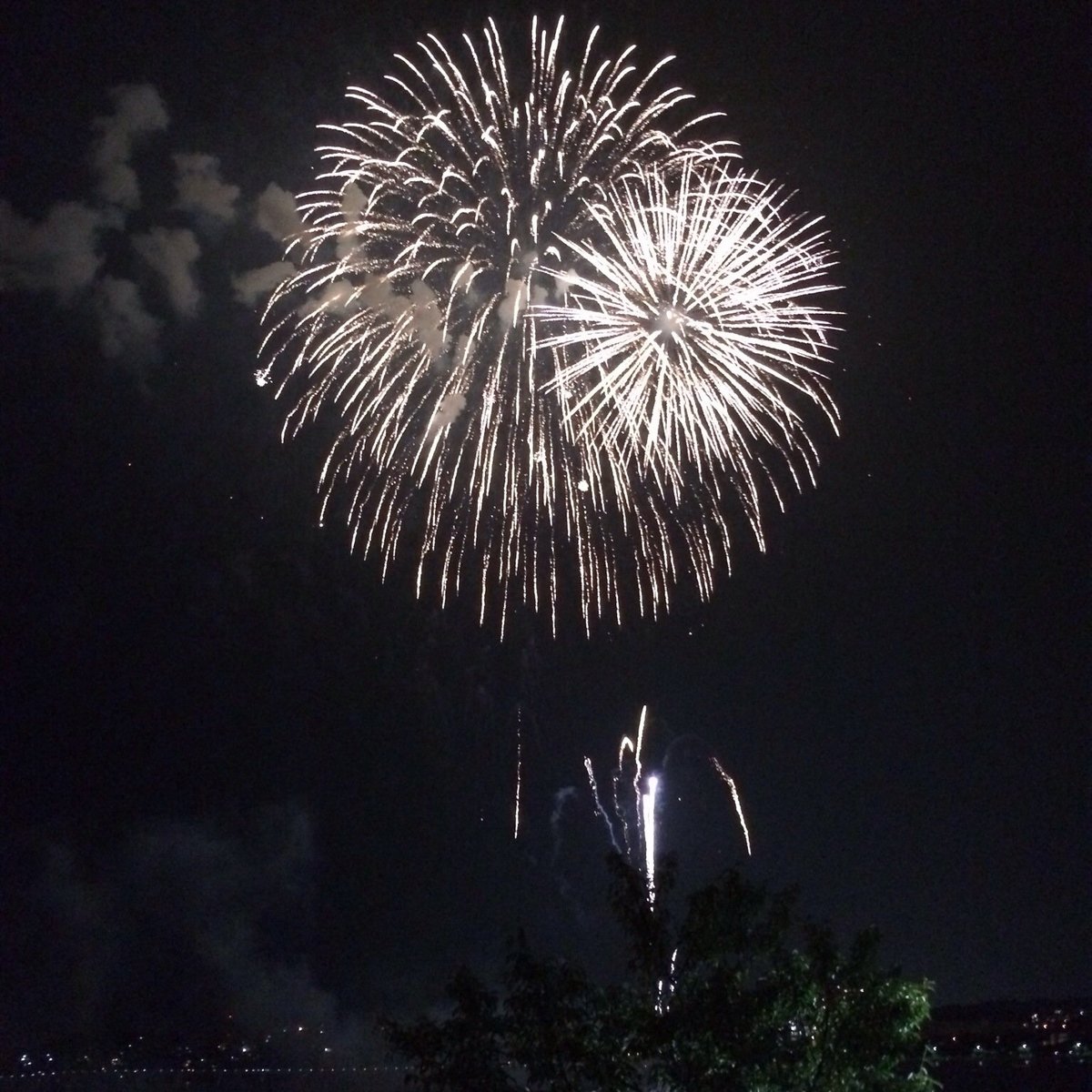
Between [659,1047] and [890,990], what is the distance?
2.39m

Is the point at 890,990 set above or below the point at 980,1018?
above

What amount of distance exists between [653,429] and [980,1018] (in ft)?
523

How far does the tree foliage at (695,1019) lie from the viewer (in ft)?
41.4

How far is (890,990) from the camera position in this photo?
13.2 metres

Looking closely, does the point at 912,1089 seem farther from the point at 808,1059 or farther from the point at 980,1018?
the point at 980,1018

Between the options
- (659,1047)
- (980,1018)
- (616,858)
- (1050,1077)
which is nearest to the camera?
(659,1047)

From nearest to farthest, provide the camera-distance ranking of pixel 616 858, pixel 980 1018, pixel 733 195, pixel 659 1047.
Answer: pixel 659 1047
pixel 616 858
pixel 733 195
pixel 980 1018

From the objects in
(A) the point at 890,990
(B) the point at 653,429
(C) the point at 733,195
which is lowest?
(A) the point at 890,990

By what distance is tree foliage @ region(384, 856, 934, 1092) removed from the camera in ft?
41.4

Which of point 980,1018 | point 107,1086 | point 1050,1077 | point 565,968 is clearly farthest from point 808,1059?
point 107,1086

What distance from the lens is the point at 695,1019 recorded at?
41.4ft

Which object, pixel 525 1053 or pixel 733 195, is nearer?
pixel 525 1053

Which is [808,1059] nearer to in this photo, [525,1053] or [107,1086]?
[525,1053]

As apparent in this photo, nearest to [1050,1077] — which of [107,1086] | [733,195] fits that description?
[107,1086]
